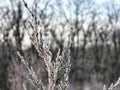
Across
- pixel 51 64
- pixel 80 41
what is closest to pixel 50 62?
pixel 51 64

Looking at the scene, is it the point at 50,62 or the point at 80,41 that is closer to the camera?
the point at 50,62

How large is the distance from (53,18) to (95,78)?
32.9 ft

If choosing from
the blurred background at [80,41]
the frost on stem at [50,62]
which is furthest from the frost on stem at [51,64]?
the blurred background at [80,41]

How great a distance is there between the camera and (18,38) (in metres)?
46.6

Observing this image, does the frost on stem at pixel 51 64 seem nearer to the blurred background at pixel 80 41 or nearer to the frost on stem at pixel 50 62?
the frost on stem at pixel 50 62

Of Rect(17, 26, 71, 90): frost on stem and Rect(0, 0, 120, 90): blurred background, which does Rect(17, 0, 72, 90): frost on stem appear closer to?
Rect(17, 26, 71, 90): frost on stem

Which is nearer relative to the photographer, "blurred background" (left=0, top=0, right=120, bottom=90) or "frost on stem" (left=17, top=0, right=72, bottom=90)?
"frost on stem" (left=17, top=0, right=72, bottom=90)

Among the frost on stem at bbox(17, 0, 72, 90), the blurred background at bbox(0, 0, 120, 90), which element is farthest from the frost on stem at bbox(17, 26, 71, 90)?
the blurred background at bbox(0, 0, 120, 90)

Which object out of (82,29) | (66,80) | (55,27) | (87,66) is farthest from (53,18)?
(66,80)

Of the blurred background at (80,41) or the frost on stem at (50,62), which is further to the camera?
the blurred background at (80,41)

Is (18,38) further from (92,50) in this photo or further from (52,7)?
(92,50)

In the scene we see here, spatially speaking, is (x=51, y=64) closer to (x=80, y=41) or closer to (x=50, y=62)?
(x=50, y=62)

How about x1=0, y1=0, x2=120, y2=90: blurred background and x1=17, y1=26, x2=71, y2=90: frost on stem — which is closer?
x1=17, y1=26, x2=71, y2=90: frost on stem

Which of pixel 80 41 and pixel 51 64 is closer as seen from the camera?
pixel 51 64
